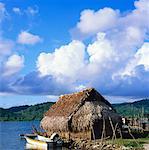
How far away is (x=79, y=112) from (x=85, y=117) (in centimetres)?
93

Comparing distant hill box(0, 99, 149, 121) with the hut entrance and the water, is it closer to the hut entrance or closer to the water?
the water

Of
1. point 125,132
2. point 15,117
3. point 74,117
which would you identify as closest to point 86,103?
point 74,117

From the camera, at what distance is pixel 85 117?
137 feet

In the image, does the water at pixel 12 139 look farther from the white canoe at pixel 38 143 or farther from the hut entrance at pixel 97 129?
the hut entrance at pixel 97 129

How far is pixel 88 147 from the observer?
38.5 metres

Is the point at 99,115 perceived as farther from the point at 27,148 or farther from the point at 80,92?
the point at 27,148

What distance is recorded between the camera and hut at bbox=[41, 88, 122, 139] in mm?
41656

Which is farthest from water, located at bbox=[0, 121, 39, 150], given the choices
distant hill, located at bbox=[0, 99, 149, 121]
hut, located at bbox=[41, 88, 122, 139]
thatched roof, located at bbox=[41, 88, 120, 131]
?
distant hill, located at bbox=[0, 99, 149, 121]

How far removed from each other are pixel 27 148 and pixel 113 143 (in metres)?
11.1

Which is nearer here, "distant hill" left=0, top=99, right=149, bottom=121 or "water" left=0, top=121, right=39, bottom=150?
"water" left=0, top=121, right=39, bottom=150

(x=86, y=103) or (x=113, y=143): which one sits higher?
(x=86, y=103)

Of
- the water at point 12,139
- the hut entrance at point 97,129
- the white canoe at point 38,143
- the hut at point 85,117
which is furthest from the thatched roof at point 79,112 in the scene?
the water at point 12,139

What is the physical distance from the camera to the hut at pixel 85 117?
41656mm

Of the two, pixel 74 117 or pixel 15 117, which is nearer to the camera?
pixel 74 117
